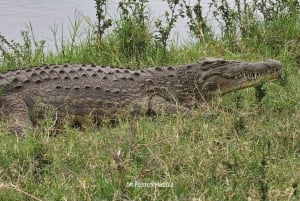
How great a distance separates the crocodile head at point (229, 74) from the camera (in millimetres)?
5445

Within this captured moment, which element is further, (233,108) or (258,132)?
(233,108)

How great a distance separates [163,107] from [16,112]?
1107 millimetres

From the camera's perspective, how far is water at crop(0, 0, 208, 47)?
866 centimetres

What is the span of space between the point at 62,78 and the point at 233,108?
141 centimetres

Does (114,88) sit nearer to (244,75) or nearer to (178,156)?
(244,75)

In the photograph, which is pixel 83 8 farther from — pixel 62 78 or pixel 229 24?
pixel 62 78

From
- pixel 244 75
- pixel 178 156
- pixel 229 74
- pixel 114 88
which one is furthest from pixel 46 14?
pixel 178 156

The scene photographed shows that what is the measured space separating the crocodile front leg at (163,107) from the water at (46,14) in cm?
232

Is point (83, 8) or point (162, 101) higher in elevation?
point (83, 8)

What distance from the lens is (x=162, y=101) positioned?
5438 millimetres

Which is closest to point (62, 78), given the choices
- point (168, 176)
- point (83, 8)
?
point (168, 176)

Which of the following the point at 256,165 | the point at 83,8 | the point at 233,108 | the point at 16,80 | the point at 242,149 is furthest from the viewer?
the point at 83,8

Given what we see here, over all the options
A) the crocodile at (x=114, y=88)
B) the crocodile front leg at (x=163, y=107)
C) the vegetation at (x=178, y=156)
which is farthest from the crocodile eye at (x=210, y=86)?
the crocodile front leg at (x=163, y=107)

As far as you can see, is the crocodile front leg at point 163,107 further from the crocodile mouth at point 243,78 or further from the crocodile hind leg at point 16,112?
the crocodile hind leg at point 16,112
